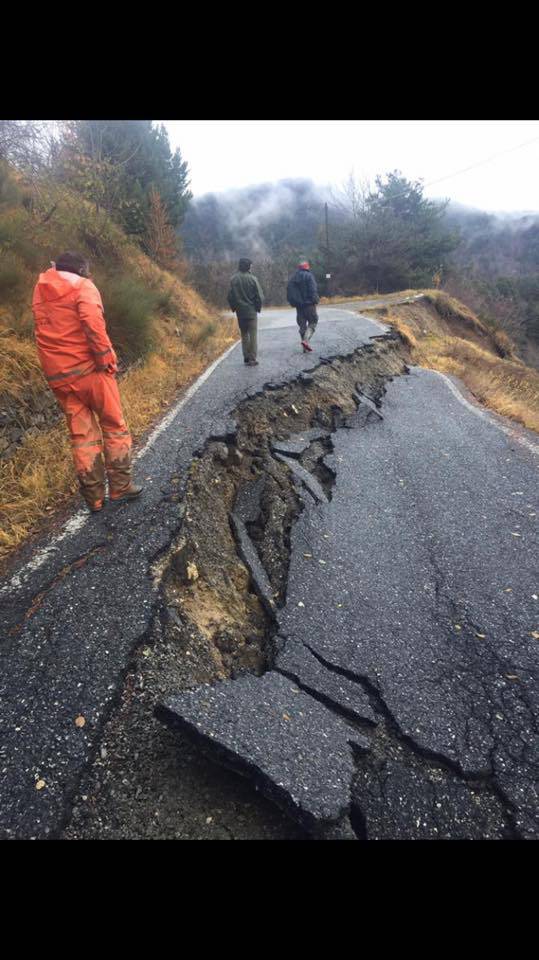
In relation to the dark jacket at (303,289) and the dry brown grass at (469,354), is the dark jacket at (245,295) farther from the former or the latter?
the dry brown grass at (469,354)

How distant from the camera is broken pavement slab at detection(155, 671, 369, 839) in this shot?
1.70 m

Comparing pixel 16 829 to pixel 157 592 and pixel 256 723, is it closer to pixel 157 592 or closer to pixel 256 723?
pixel 256 723

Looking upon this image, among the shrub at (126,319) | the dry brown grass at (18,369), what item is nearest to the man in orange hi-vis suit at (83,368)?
the dry brown grass at (18,369)

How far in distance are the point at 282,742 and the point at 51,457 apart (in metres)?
3.56

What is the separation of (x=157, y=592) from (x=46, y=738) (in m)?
0.91

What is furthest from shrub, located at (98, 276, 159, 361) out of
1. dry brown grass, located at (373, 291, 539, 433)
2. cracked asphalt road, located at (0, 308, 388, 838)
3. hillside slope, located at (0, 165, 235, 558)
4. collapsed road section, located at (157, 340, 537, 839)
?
dry brown grass, located at (373, 291, 539, 433)

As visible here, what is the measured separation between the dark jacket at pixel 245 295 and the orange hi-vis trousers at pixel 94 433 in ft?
13.9

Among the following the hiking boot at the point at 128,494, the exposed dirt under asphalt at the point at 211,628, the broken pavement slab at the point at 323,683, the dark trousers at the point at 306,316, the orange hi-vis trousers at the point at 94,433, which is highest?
the dark trousers at the point at 306,316

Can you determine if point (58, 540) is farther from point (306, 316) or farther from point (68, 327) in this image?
point (306, 316)

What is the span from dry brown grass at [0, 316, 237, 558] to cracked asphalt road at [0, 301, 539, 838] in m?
0.61

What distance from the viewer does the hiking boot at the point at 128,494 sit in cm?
365

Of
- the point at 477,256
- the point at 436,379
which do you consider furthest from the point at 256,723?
the point at 477,256

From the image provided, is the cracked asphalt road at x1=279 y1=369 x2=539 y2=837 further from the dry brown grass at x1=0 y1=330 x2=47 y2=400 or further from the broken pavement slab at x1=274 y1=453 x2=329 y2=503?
the dry brown grass at x1=0 y1=330 x2=47 y2=400
